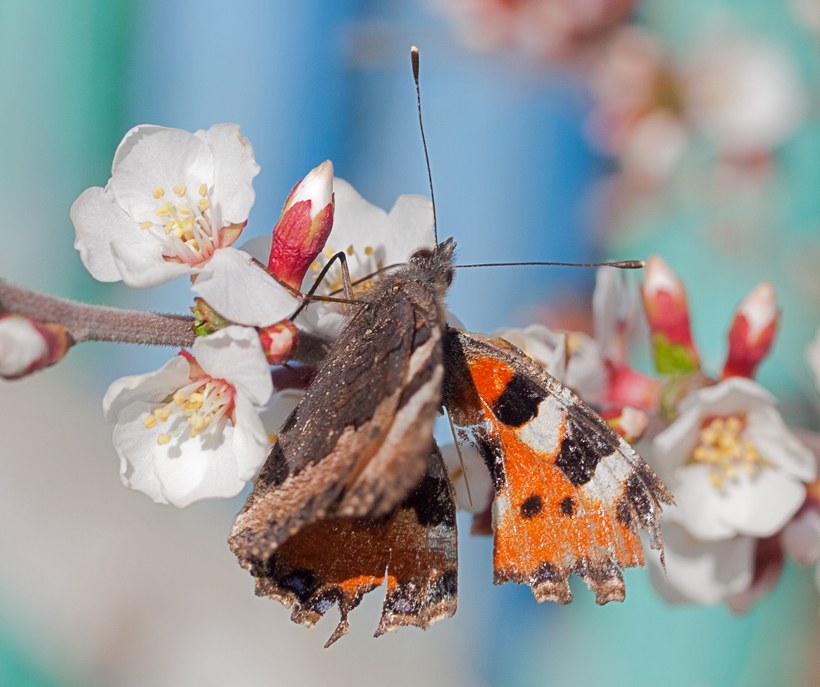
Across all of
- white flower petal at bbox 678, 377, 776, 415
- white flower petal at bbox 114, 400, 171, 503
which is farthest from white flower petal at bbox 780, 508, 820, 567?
white flower petal at bbox 114, 400, 171, 503

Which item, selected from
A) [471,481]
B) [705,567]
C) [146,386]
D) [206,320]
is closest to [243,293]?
[206,320]

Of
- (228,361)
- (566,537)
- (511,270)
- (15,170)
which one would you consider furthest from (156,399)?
(15,170)

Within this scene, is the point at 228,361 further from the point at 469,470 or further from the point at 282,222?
the point at 469,470

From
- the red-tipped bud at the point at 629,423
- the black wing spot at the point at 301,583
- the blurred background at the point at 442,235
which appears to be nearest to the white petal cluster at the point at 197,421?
the black wing spot at the point at 301,583

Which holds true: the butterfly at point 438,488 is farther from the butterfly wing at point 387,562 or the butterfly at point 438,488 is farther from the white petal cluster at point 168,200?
the white petal cluster at point 168,200

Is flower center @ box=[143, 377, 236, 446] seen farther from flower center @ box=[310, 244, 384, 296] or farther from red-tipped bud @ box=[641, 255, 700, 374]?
red-tipped bud @ box=[641, 255, 700, 374]

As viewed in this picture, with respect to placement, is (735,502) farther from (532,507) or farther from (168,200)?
(168,200)
